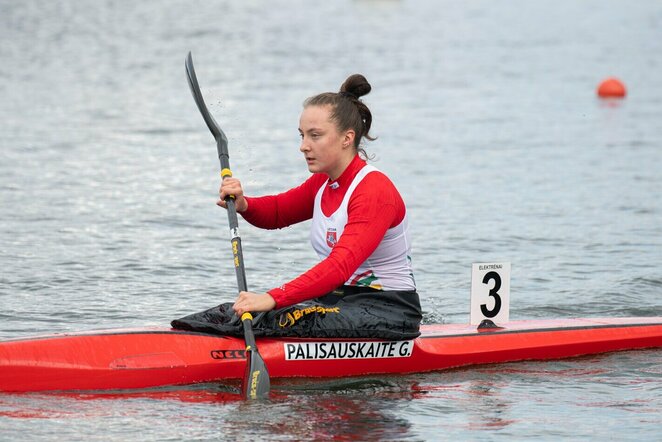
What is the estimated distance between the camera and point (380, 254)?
648 centimetres

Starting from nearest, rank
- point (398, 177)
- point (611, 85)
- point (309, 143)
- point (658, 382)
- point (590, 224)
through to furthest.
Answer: point (309, 143), point (658, 382), point (590, 224), point (398, 177), point (611, 85)

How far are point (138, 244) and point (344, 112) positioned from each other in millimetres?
4728

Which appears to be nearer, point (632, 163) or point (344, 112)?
point (344, 112)

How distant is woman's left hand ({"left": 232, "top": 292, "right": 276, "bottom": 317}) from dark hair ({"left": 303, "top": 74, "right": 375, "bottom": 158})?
950 mm

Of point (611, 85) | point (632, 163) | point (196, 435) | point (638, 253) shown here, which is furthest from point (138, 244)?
point (611, 85)

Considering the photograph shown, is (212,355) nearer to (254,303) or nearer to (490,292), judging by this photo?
(254,303)

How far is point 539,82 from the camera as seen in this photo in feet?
79.3

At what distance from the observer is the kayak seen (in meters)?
6.07

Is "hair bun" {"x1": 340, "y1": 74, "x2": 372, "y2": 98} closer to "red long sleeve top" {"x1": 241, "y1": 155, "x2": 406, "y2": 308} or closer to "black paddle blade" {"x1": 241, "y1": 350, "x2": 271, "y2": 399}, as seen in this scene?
"red long sleeve top" {"x1": 241, "y1": 155, "x2": 406, "y2": 308}

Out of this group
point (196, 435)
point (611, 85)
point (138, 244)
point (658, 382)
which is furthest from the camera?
point (611, 85)

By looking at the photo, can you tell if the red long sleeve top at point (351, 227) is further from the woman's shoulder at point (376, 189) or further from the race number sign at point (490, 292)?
the race number sign at point (490, 292)

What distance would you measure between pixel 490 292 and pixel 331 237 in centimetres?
126

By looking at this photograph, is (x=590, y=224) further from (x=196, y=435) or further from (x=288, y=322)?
(x=196, y=435)

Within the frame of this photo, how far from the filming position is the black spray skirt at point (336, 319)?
6.38 meters
